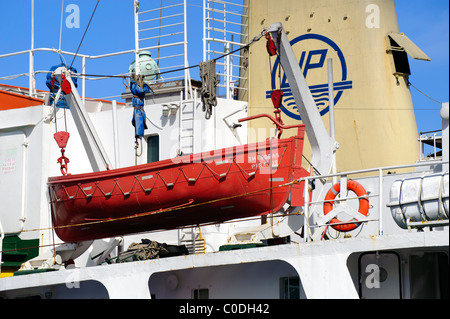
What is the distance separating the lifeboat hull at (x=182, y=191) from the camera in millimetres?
12156

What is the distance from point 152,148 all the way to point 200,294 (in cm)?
484

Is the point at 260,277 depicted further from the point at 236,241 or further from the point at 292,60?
the point at 292,60

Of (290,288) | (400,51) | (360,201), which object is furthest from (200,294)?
(400,51)

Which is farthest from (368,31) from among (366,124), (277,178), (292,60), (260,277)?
(260,277)

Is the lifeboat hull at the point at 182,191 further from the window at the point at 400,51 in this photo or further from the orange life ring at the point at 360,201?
the window at the point at 400,51

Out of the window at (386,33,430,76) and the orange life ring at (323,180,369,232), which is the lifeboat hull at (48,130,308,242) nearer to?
the orange life ring at (323,180,369,232)

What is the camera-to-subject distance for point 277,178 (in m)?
12.1

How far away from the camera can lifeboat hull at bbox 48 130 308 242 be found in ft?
39.9

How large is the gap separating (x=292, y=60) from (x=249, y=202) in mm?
2514

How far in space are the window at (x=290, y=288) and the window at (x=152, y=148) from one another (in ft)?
17.9

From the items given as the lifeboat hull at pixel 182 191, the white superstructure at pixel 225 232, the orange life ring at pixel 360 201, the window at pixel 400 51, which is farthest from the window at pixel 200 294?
the window at pixel 400 51

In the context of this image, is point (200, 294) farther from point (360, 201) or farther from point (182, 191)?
point (360, 201)

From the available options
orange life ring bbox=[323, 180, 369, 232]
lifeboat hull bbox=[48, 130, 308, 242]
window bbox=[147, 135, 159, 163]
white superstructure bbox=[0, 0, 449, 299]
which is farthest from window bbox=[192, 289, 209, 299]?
window bbox=[147, 135, 159, 163]

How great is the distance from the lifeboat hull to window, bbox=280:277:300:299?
121cm
